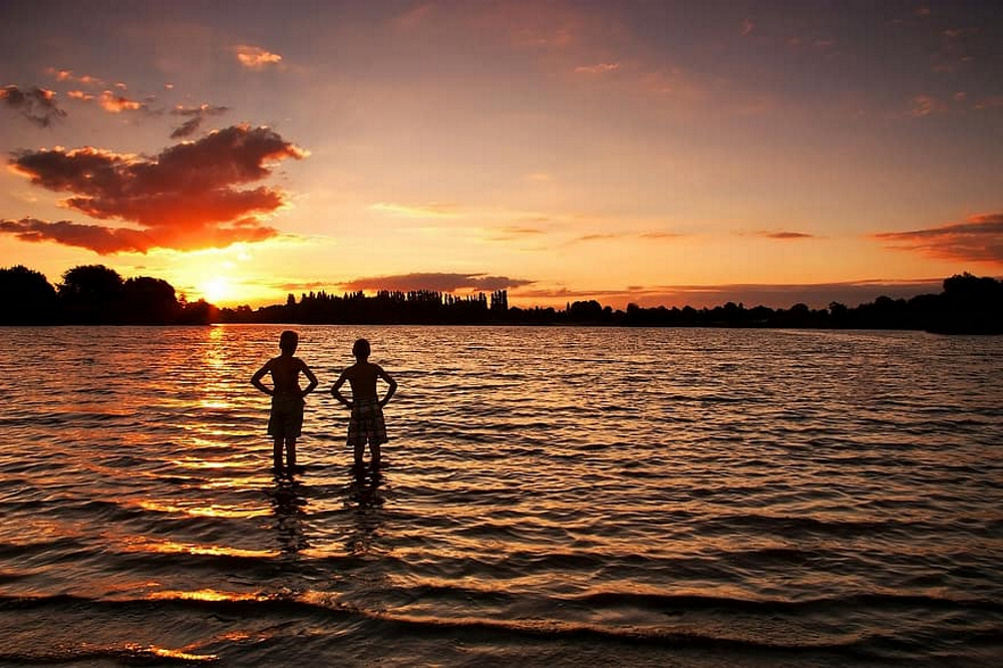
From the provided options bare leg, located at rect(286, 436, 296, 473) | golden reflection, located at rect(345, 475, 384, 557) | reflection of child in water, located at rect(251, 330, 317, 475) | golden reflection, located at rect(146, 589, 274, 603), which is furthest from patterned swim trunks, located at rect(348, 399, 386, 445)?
golden reflection, located at rect(146, 589, 274, 603)

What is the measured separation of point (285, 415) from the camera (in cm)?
1381

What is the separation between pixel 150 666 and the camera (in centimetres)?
586

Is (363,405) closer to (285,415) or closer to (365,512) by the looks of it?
(285,415)

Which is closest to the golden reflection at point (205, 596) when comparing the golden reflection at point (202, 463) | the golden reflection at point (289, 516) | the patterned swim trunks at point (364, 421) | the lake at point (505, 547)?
the lake at point (505, 547)

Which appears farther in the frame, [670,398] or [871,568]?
[670,398]

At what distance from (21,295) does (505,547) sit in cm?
23460

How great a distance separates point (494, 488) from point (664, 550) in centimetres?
450

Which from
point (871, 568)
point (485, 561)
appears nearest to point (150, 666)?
point (485, 561)

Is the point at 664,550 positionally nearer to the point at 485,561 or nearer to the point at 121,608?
the point at 485,561

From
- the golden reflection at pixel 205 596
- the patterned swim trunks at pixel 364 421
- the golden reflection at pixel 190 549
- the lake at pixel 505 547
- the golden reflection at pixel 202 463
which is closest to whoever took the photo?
the lake at pixel 505 547

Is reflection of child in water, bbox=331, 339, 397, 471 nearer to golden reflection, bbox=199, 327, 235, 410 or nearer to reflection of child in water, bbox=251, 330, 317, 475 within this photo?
reflection of child in water, bbox=251, 330, 317, 475

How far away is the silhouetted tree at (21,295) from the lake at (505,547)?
21343cm

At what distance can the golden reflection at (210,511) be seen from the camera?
1086 centimetres

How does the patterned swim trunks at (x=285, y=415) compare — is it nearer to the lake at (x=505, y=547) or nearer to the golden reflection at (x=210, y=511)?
the lake at (x=505, y=547)
